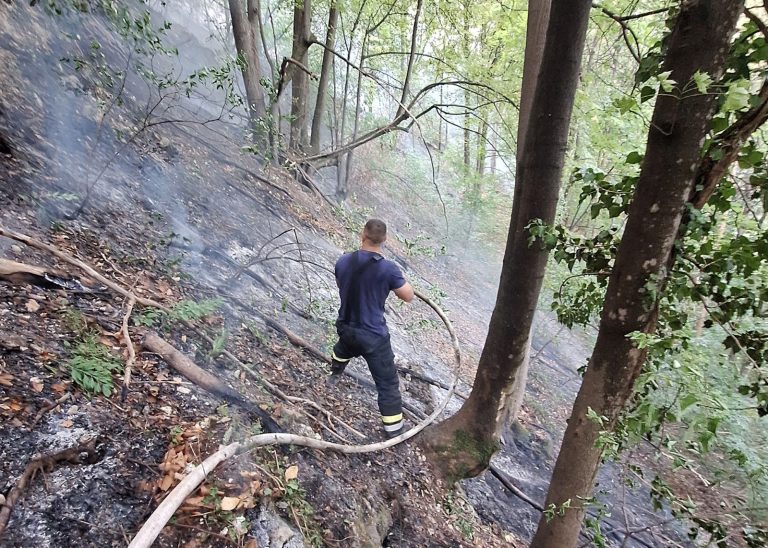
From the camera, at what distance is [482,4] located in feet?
27.5

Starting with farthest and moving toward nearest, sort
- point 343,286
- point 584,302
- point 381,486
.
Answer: point 343,286 → point 381,486 → point 584,302

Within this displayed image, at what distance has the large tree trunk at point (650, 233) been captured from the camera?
170 centimetres

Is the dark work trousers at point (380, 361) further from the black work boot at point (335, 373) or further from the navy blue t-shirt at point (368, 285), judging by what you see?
the black work boot at point (335, 373)

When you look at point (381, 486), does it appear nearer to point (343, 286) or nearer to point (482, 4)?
point (343, 286)

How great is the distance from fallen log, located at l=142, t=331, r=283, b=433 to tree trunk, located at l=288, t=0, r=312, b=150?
619cm

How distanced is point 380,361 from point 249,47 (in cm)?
694

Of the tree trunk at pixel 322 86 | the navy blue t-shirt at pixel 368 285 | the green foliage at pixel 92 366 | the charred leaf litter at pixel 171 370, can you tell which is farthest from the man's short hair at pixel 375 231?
the tree trunk at pixel 322 86

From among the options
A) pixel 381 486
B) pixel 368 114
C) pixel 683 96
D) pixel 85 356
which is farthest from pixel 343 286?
pixel 368 114

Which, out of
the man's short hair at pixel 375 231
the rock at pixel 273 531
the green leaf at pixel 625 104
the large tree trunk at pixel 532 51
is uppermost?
the large tree trunk at pixel 532 51

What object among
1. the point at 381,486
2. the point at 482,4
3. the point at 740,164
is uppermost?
the point at 482,4

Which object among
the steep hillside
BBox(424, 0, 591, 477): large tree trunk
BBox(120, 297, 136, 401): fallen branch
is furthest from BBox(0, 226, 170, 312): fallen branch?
BBox(424, 0, 591, 477): large tree trunk

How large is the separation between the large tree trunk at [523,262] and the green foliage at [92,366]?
2830 mm

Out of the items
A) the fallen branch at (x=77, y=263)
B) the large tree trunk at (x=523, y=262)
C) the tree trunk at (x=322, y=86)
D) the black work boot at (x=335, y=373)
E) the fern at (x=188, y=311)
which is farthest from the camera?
the tree trunk at (x=322, y=86)

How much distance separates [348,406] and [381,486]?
3.08 ft
